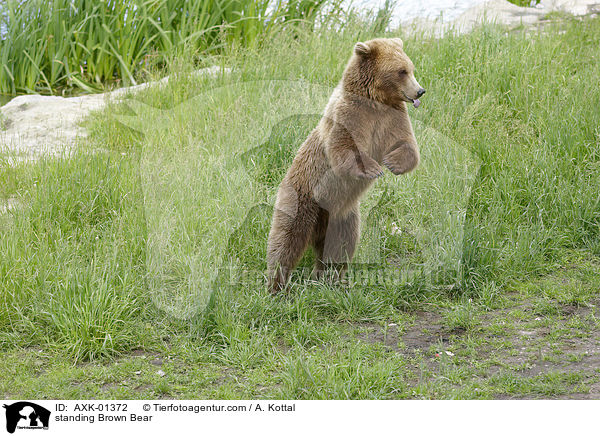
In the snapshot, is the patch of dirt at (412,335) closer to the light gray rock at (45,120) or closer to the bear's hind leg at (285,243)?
the bear's hind leg at (285,243)

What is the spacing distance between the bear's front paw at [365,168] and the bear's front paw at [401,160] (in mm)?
68

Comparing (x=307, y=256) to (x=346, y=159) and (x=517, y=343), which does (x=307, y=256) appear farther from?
(x=517, y=343)

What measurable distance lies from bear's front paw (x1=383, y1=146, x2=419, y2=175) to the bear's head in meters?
0.27

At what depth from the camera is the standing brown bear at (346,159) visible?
12.5 ft

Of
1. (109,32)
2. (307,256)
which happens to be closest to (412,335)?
(307,256)

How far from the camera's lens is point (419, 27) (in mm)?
8422

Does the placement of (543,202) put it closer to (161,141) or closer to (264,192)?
(264,192)

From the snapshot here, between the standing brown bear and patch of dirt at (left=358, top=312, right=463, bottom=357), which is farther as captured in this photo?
patch of dirt at (left=358, top=312, right=463, bottom=357)

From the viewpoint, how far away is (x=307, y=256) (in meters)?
4.77

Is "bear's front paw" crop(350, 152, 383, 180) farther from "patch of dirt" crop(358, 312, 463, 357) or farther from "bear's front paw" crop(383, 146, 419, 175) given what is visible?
"patch of dirt" crop(358, 312, 463, 357)

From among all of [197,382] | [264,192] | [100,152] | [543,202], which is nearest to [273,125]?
[264,192]

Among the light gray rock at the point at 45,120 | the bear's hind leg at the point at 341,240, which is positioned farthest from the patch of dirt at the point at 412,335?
the light gray rock at the point at 45,120

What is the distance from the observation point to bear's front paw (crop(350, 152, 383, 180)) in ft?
12.5

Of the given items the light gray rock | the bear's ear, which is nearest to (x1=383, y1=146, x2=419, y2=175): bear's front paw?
the bear's ear
